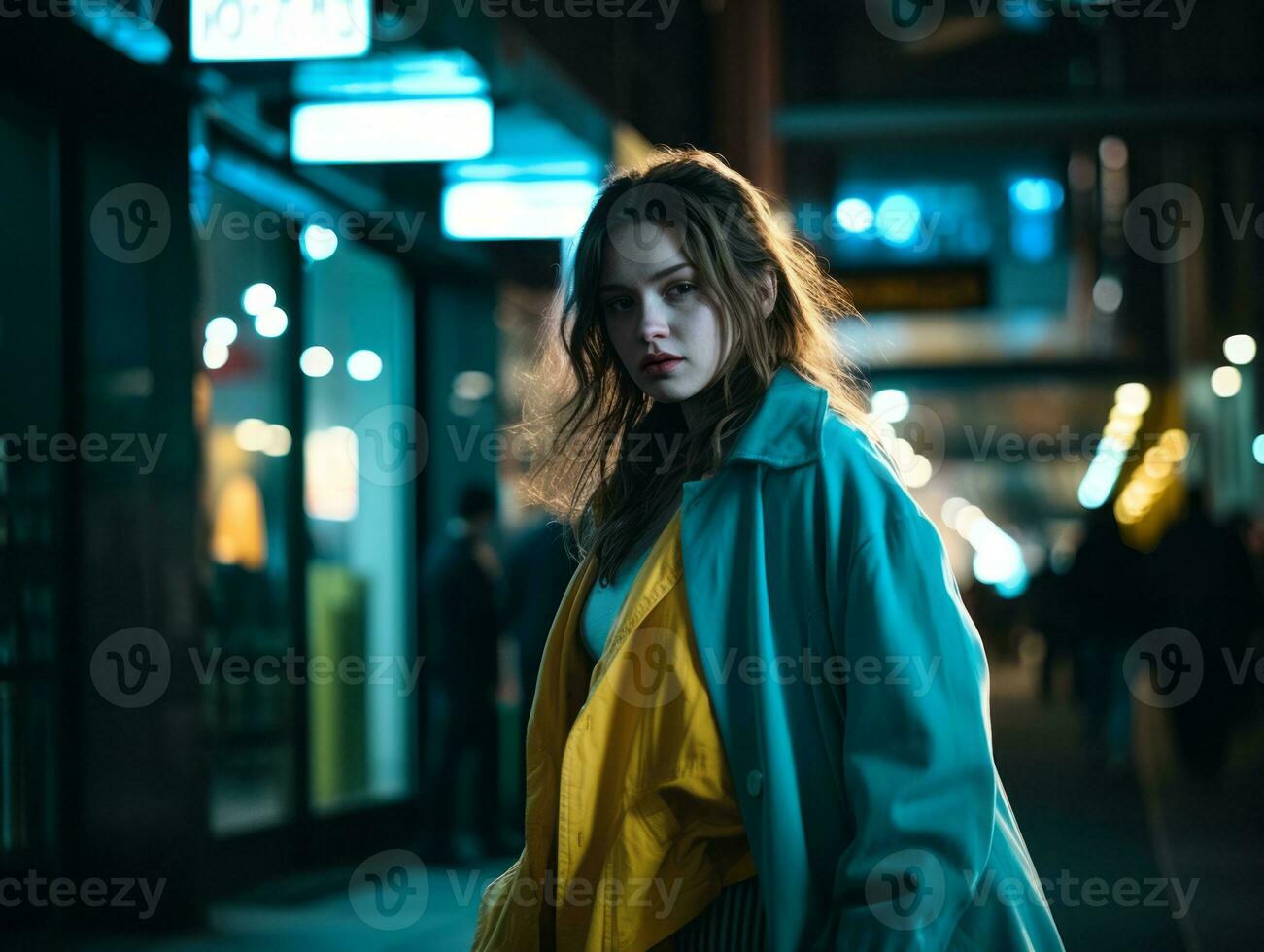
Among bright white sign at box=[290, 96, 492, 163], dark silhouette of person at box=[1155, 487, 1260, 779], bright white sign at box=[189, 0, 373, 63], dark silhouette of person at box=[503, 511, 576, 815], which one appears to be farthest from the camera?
dark silhouette of person at box=[1155, 487, 1260, 779]

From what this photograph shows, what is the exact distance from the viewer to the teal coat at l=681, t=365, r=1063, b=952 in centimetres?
153

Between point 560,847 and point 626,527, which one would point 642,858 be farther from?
point 626,527

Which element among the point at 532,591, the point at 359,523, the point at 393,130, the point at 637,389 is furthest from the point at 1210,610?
the point at 637,389

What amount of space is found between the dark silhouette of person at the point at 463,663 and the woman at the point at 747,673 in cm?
573

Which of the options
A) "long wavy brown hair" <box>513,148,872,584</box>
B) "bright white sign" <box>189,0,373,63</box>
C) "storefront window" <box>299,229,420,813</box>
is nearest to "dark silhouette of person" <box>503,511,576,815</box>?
"storefront window" <box>299,229,420,813</box>

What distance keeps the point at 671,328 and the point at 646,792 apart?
22.3 inches

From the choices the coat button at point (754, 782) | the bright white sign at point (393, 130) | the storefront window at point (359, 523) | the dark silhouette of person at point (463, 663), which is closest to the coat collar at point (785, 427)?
the coat button at point (754, 782)

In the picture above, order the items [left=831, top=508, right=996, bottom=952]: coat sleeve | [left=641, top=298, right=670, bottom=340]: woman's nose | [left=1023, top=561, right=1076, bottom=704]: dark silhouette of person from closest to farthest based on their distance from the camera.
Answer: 1. [left=831, top=508, right=996, bottom=952]: coat sleeve
2. [left=641, top=298, right=670, bottom=340]: woman's nose
3. [left=1023, top=561, right=1076, bottom=704]: dark silhouette of person

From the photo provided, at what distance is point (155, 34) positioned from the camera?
5.55 metres

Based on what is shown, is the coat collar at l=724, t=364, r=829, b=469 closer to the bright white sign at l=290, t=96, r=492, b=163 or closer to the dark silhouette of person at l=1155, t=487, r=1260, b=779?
the bright white sign at l=290, t=96, r=492, b=163

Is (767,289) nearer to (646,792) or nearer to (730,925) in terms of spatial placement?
(646,792)

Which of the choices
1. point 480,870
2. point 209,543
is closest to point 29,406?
point 209,543

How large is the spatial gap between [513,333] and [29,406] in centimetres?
479

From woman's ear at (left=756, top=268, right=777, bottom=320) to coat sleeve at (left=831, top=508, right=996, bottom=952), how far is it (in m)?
0.42
